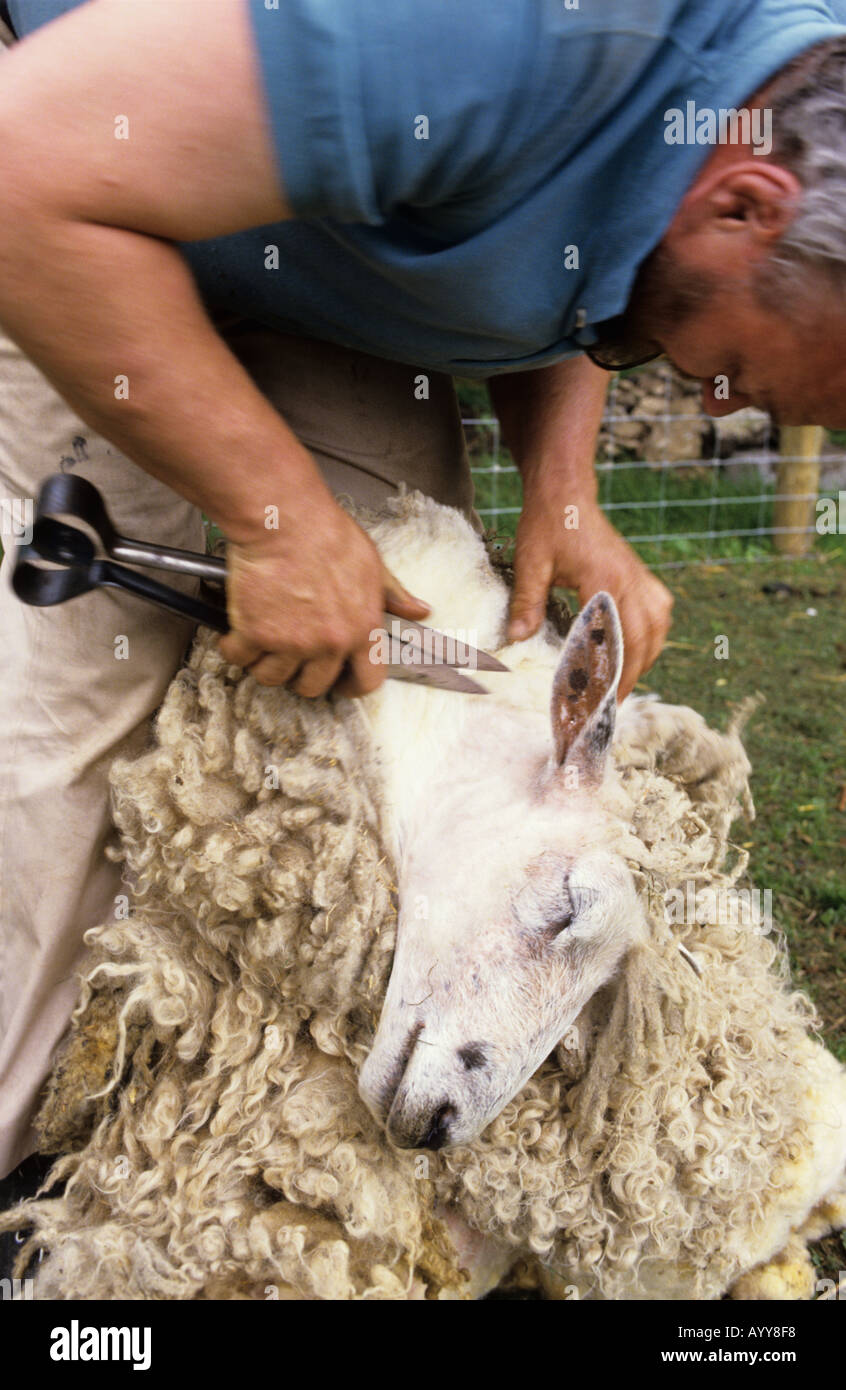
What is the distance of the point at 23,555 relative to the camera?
1.38 metres

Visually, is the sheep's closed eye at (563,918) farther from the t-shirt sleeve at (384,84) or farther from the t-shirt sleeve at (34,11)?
the t-shirt sleeve at (34,11)

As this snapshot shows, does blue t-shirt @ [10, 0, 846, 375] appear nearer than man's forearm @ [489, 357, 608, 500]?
Yes

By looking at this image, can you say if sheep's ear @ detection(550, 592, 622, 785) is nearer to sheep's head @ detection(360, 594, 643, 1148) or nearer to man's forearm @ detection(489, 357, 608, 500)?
sheep's head @ detection(360, 594, 643, 1148)

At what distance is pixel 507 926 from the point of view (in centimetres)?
140

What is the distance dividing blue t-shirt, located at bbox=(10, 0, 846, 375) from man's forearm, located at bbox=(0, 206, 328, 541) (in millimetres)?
159

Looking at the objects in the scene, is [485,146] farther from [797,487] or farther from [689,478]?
[689,478]

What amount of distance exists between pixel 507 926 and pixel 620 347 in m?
0.70

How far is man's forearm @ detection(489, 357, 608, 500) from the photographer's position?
1737 mm

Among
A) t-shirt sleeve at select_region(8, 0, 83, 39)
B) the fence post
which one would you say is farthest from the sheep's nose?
the fence post

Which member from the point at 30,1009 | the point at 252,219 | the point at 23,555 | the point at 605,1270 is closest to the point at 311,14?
the point at 252,219

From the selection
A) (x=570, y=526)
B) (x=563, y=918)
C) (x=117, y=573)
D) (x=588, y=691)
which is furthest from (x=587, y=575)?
(x=117, y=573)

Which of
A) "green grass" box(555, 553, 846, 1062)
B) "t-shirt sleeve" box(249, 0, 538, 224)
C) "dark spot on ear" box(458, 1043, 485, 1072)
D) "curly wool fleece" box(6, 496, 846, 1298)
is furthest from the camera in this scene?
"green grass" box(555, 553, 846, 1062)
